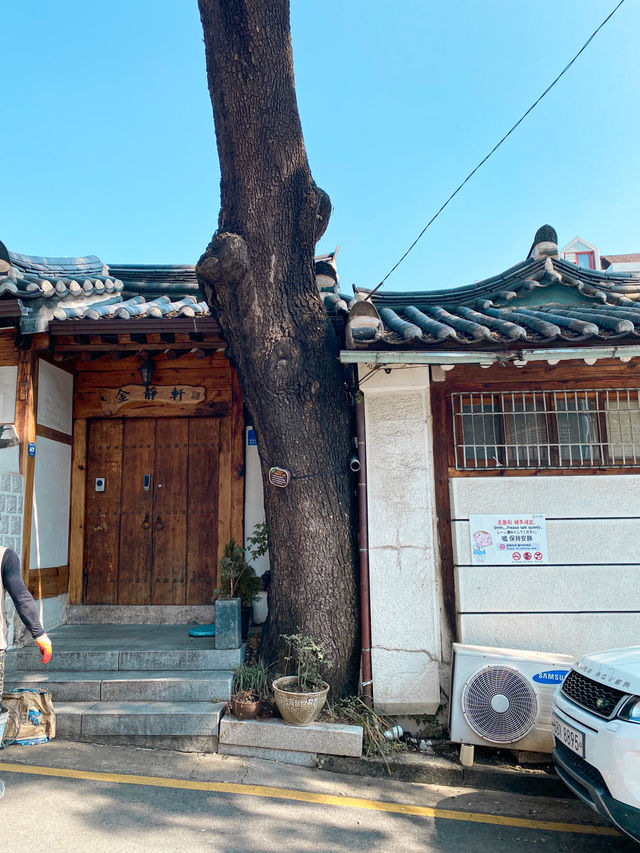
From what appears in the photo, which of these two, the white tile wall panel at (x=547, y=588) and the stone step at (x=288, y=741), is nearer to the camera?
the stone step at (x=288, y=741)

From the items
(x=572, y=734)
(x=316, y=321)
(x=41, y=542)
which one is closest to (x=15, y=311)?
(x=41, y=542)

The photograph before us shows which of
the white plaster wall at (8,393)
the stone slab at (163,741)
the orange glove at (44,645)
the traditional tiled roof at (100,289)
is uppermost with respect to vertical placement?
the traditional tiled roof at (100,289)

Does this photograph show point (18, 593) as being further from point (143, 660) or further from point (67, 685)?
point (143, 660)

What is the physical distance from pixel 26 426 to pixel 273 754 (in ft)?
13.9

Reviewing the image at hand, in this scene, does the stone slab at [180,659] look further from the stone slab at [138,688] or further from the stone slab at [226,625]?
the stone slab at [138,688]

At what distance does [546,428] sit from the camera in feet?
19.4

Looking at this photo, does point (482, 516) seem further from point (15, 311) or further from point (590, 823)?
point (15, 311)

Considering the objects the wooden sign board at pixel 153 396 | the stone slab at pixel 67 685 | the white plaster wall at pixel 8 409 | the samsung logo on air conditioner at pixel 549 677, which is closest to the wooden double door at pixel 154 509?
the wooden sign board at pixel 153 396

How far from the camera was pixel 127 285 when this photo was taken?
8.43 m

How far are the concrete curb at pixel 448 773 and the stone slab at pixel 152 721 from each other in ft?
3.38

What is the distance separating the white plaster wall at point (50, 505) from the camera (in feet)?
21.6

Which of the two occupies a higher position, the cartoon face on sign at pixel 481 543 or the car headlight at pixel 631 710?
the cartoon face on sign at pixel 481 543

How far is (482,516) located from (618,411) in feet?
5.56

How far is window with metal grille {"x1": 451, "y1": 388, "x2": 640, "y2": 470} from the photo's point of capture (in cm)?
580
